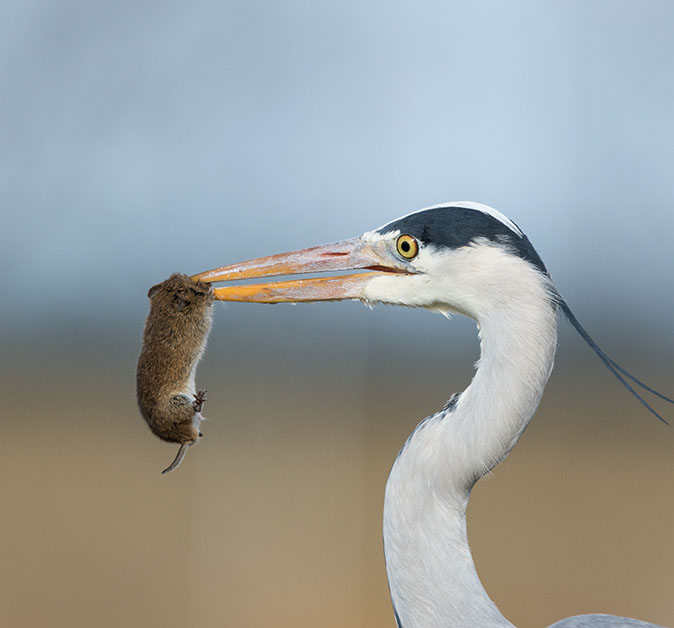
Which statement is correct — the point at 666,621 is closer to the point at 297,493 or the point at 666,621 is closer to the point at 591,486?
the point at 591,486

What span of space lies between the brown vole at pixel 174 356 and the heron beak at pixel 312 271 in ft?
0.12

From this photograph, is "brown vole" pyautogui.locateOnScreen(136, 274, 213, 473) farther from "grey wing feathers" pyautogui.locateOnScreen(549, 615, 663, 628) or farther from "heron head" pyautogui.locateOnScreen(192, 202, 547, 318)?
"grey wing feathers" pyautogui.locateOnScreen(549, 615, 663, 628)

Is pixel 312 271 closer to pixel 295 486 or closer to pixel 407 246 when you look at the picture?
pixel 407 246

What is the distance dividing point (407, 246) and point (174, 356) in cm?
29

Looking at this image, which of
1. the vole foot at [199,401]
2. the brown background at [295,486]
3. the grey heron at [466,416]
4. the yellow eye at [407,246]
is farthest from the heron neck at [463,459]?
the brown background at [295,486]

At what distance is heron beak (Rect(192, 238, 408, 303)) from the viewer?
943 mm

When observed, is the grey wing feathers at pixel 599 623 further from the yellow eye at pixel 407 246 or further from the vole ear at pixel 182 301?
the vole ear at pixel 182 301

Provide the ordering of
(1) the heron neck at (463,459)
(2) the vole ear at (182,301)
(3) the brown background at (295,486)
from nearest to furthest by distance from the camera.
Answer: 1. (1) the heron neck at (463,459)
2. (2) the vole ear at (182,301)
3. (3) the brown background at (295,486)

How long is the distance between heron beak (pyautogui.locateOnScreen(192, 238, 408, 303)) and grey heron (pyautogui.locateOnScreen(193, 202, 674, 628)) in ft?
0.23

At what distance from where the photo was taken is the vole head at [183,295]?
96 cm

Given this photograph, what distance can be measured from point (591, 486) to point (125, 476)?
2201 mm

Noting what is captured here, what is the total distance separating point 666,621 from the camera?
299cm

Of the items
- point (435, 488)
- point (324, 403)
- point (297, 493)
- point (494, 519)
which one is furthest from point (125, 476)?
point (435, 488)

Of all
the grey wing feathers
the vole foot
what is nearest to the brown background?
the grey wing feathers
